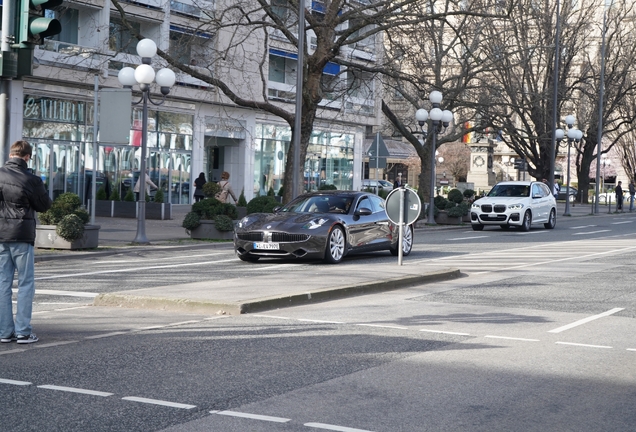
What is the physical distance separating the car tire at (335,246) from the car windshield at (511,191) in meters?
16.4

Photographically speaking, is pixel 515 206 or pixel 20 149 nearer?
pixel 20 149

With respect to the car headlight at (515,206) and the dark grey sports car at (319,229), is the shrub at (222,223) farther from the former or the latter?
the car headlight at (515,206)

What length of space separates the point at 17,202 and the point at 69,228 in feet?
36.7

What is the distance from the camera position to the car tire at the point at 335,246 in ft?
57.4

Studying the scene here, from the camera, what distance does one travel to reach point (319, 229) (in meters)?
17.4

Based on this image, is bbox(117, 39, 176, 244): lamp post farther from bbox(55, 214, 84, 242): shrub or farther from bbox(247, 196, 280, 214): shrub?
bbox(247, 196, 280, 214): shrub

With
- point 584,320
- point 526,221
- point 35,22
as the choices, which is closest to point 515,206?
point 526,221

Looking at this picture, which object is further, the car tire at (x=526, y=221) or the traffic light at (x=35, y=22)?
the car tire at (x=526, y=221)

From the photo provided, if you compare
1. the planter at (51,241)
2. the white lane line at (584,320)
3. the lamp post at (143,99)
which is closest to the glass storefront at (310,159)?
the lamp post at (143,99)

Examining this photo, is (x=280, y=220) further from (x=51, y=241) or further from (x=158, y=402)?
(x=158, y=402)

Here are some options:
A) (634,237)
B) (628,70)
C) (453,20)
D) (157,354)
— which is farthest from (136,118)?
(157,354)

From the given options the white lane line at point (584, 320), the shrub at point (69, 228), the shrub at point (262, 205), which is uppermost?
the shrub at point (262, 205)

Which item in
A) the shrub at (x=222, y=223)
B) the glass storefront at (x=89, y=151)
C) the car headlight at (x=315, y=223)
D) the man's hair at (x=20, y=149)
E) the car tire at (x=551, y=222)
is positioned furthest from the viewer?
the glass storefront at (x=89, y=151)

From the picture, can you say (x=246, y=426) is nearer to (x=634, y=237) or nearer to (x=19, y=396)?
(x=19, y=396)
